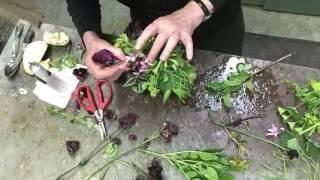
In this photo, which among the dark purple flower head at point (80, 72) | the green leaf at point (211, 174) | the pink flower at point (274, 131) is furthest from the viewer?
the dark purple flower head at point (80, 72)

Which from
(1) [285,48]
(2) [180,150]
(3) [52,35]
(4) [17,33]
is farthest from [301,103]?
(1) [285,48]

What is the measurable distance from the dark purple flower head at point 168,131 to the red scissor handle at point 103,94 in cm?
16

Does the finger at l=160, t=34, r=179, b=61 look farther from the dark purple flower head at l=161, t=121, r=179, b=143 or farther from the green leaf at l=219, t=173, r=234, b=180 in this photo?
the green leaf at l=219, t=173, r=234, b=180

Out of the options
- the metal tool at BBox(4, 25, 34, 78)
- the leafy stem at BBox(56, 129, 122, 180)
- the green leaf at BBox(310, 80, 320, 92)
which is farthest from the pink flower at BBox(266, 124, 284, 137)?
the metal tool at BBox(4, 25, 34, 78)

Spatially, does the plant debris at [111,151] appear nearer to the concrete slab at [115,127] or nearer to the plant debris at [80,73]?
the concrete slab at [115,127]

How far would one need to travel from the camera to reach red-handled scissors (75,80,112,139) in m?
1.15

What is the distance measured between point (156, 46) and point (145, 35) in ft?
0.12

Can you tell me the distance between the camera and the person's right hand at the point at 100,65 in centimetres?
107

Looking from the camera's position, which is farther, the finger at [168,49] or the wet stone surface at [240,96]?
the wet stone surface at [240,96]

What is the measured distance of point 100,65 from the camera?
1.11m

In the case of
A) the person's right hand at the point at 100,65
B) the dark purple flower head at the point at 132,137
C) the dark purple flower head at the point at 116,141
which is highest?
the person's right hand at the point at 100,65

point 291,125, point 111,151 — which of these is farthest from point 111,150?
point 291,125

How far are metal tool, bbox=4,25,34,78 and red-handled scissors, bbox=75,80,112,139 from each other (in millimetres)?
191

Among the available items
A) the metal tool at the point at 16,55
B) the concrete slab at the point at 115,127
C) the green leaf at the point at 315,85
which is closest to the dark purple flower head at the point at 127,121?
the concrete slab at the point at 115,127
